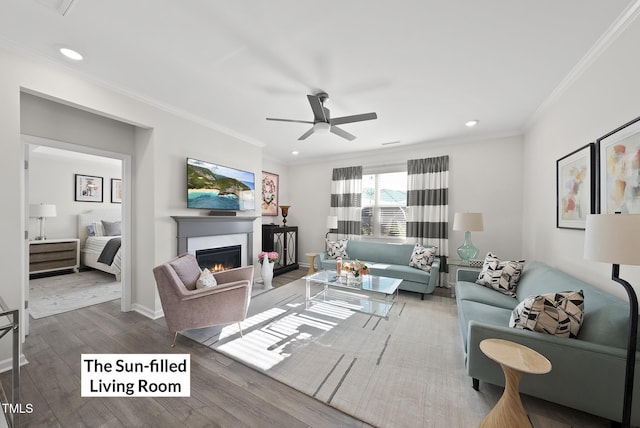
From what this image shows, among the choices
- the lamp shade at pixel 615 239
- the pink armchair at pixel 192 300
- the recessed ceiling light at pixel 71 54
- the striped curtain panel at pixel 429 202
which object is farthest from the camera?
the striped curtain panel at pixel 429 202

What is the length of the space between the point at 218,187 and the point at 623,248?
158 inches

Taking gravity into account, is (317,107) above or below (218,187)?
above

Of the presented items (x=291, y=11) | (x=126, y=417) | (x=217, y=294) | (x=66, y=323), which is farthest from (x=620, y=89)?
(x=66, y=323)

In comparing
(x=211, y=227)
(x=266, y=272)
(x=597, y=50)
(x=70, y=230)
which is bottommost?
(x=266, y=272)

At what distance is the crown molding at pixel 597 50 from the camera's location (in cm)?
163

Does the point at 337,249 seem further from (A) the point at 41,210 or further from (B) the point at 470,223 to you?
(A) the point at 41,210

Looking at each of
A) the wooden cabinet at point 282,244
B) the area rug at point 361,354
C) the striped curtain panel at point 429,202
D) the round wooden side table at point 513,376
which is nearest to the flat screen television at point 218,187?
the wooden cabinet at point 282,244

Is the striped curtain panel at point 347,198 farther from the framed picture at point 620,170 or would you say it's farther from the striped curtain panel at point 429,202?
the framed picture at point 620,170

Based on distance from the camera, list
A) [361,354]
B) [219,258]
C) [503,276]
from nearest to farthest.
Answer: [361,354], [503,276], [219,258]

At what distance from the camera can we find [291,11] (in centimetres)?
164

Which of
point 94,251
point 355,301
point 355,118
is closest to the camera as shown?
point 355,118

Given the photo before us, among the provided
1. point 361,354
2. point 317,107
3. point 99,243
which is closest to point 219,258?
point 361,354

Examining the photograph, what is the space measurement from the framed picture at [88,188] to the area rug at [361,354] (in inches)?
209

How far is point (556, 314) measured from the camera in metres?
1.58
